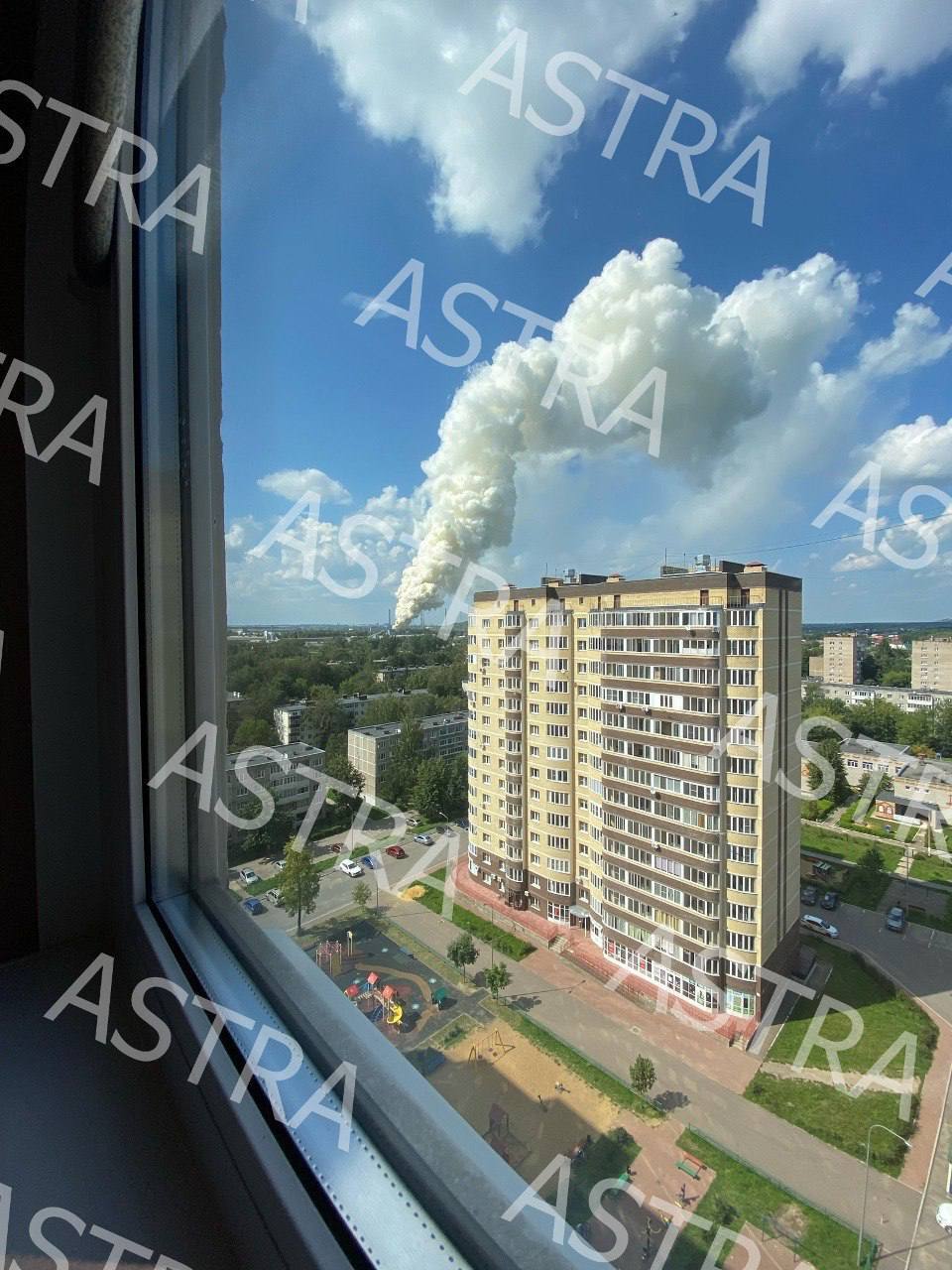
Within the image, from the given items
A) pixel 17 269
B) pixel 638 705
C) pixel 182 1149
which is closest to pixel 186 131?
pixel 17 269

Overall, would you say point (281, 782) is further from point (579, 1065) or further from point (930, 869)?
point (930, 869)

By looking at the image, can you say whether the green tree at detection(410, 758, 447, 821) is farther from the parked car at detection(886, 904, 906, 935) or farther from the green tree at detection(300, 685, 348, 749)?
the parked car at detection(886, 904, 906, 935)

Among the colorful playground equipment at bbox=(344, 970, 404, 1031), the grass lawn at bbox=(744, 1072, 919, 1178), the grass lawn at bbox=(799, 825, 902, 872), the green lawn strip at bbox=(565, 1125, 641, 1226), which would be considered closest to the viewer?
the green lawn strip at bbox=(565, 1125, 641, 1226)

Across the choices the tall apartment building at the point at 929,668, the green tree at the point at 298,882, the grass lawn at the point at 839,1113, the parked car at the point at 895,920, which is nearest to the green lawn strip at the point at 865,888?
the parked car at the point at 895,920

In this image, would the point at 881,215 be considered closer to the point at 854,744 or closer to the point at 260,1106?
the point at 854,744

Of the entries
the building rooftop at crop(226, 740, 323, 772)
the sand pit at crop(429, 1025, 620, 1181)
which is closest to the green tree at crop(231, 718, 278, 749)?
the building rooftop at crop(226, 740, 323, 772)

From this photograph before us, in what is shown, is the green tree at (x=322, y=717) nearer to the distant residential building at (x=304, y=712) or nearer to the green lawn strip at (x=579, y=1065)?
the distant residential building at (x=304, y=712)

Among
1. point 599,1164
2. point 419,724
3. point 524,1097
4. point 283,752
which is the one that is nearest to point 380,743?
point 419,724

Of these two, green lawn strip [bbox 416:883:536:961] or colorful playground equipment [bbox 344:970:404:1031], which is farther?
green lawn strip [bbox 416:883:536:961]
